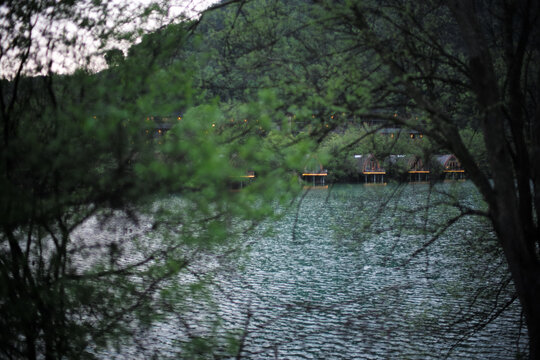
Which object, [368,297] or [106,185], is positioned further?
[368,297]

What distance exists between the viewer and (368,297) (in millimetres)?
10594

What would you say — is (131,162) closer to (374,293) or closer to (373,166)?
(374,293)

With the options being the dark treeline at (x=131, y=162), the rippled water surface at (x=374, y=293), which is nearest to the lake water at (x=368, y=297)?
the rippled water surface at (x=374, y=293)

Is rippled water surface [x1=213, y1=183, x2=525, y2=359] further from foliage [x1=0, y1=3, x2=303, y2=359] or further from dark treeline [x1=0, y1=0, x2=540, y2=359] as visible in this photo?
foliage [x1=0, y1=3, x2=303, y2=359]

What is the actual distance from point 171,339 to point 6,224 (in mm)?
5445

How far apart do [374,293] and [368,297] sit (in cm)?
104

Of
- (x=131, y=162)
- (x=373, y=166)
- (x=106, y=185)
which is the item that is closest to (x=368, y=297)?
(x=131, y=162)

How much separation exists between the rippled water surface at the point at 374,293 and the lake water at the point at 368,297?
0.10ft

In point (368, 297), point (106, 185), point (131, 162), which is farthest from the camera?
point (368, 297)

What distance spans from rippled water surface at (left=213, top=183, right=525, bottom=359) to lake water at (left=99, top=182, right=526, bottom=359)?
29 mm

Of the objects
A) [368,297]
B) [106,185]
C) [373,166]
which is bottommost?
[368,297]

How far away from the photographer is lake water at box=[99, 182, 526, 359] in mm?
6090

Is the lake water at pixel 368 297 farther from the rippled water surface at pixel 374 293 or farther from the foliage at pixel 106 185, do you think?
the foliage at pixel 106 185

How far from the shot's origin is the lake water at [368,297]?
6090 millimetres
